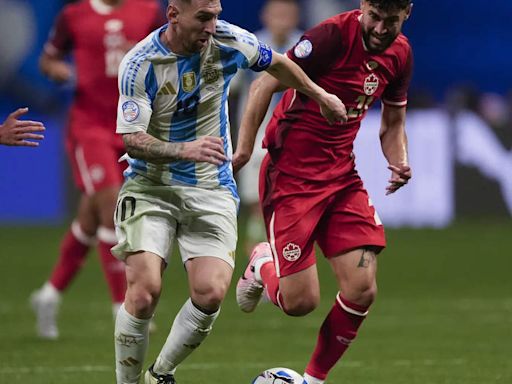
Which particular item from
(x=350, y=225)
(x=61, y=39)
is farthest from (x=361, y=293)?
(x=61, y=39)

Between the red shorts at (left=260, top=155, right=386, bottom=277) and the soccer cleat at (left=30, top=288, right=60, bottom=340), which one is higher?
the red shorts at (left=260, top=155, right=386, bottom=277)

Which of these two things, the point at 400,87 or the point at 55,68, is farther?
the point at 55,68

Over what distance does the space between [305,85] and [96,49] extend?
12.0 feet

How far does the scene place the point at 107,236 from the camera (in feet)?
32.2

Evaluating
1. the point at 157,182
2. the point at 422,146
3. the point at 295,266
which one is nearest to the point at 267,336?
the point at 295,266

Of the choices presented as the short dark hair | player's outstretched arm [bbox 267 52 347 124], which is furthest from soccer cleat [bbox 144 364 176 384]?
the short dark hair

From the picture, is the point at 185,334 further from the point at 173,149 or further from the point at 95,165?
the point at 95,165

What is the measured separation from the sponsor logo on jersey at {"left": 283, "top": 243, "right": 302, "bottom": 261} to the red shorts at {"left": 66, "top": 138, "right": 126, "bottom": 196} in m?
2.55

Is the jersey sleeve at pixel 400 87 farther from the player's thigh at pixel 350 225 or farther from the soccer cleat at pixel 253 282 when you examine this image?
the soccer cleat at pixel 253 282

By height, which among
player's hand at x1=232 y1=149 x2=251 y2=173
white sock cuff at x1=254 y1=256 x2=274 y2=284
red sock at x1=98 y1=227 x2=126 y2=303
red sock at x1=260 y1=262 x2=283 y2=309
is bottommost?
red sock at x1=98 y1=227 x2=126 y2=303

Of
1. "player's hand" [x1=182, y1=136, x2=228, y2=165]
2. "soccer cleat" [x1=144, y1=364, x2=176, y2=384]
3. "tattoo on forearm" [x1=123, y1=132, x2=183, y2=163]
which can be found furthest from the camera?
"soccer cleat" [x1=144, y1=364, x2=176, y2=384]

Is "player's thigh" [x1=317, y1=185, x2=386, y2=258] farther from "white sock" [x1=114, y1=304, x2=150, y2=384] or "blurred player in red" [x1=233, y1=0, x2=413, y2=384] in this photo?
"white sock" [x1=114, y1=304, x2=150, y2=384]

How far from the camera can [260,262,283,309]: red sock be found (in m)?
7.71

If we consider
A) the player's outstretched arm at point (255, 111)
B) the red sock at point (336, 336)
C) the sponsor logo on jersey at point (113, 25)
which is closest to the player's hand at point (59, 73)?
the sponsor logo on jersey at point (113, 25)
